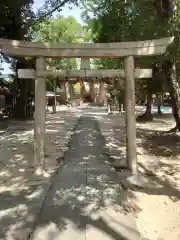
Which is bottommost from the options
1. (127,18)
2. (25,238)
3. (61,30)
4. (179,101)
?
(25,238)

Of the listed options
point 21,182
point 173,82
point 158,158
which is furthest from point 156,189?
point 173,82

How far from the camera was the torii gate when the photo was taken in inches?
336

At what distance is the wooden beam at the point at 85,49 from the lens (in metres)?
8.49

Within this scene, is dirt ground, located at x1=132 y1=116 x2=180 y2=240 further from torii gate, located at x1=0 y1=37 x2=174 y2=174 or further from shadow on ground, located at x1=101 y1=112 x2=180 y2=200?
torii gate, located at x1=0 y1=37 x2=174 y2=174

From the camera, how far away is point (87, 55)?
8.68 m

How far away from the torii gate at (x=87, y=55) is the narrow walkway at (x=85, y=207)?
3.12ft

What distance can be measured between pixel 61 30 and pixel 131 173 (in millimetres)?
33407

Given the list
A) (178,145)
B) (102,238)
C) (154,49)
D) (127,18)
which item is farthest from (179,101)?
(102,238)

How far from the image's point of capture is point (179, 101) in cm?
1273

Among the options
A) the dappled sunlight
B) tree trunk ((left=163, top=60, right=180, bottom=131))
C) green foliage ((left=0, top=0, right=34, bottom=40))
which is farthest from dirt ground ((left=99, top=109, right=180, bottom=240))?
green foliage ((left=0, top=0, right=34, bottom=40))

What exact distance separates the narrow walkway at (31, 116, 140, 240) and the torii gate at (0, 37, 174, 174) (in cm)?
95

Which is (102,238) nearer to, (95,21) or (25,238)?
(25,238)

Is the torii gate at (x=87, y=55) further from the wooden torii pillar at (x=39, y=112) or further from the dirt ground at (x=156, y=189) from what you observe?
the dirt ground at (x=156, y=189)

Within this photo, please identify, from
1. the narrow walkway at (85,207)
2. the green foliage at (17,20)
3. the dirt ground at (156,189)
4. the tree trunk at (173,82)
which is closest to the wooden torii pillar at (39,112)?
the narrow walkway at (85,207)
